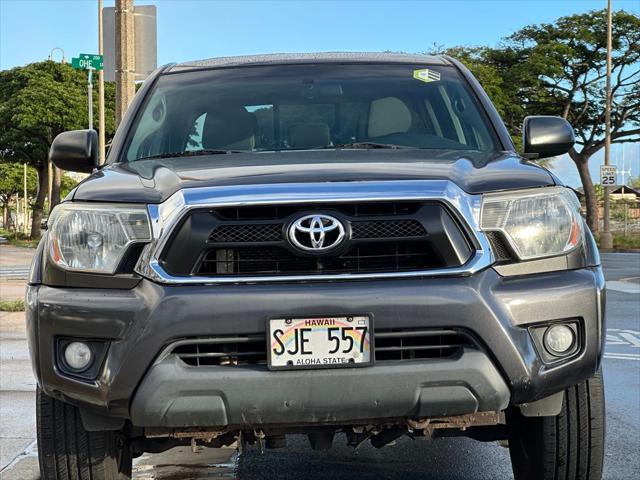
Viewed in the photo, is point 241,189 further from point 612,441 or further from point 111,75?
point 111,75

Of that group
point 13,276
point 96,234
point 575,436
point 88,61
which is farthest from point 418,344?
point 13,276

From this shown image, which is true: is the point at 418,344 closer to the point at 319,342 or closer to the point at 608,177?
the point at 319,342

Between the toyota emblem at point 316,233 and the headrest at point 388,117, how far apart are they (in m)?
1.24

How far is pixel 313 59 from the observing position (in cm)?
427

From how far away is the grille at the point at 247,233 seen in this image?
2.68 metres

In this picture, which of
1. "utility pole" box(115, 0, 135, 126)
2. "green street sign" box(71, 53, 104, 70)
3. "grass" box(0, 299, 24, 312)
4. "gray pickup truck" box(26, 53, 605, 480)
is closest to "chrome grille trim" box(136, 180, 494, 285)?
"gray pickup truck" box(26, 53, 605, 480)

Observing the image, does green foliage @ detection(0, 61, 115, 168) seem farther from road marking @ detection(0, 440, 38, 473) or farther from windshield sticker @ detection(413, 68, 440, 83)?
windshield sticker @ detection(413, 68, 440, 83)

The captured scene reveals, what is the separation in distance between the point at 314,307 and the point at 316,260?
176 millimetres

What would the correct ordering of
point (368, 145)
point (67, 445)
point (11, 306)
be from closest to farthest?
point (67, 445), point (368, 145), point (11, 306)

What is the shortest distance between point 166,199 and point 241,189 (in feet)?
0.79

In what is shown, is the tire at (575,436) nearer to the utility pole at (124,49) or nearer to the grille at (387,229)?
the grille at (387,229)

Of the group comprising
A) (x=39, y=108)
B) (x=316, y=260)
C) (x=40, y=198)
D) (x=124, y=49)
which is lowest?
(x=40, y=198)

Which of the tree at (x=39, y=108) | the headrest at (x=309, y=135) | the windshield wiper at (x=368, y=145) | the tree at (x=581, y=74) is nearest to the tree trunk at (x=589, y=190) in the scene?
the tree at (x=581, y=74)

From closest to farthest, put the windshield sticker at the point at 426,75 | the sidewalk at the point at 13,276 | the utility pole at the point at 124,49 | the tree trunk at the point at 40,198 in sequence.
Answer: the windshield sticker at the point at 426,75 → the utility pole at the point at 124,49 → the sidewalk at the point at 13,276 → the tree trunk at the point at 40,198
